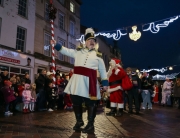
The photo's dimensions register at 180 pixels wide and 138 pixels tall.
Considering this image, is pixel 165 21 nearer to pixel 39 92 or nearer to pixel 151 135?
pixel 39 92

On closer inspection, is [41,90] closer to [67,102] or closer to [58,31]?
[67,102]

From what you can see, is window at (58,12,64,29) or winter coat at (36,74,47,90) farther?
window at (58,12,64,29)

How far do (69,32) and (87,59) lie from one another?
64.8 feet

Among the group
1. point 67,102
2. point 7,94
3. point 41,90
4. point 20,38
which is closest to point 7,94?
point 7,94

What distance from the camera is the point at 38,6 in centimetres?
1784

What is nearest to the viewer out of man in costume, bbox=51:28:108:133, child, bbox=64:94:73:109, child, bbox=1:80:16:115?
man in costume, bbox=51:28:108:133

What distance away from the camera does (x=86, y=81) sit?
392 centimetres

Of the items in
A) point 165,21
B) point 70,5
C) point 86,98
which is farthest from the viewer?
point 70,5

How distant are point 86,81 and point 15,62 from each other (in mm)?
12255

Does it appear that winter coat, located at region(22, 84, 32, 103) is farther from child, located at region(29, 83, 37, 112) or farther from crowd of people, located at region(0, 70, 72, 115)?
child, located at region(29, 83, 37, 112)

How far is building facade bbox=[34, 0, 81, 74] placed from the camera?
1761 cm

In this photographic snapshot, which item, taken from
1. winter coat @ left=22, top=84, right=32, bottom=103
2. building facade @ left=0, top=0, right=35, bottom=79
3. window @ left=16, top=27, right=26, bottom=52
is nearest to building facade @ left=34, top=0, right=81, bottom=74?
building facade @ left=0, top=0, right=35, bottom=79

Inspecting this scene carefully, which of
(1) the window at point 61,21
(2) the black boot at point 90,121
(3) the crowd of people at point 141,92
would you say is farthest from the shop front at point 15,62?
(2) the black boot at point 90,121

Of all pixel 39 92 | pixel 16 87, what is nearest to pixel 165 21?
pixel 39 92
